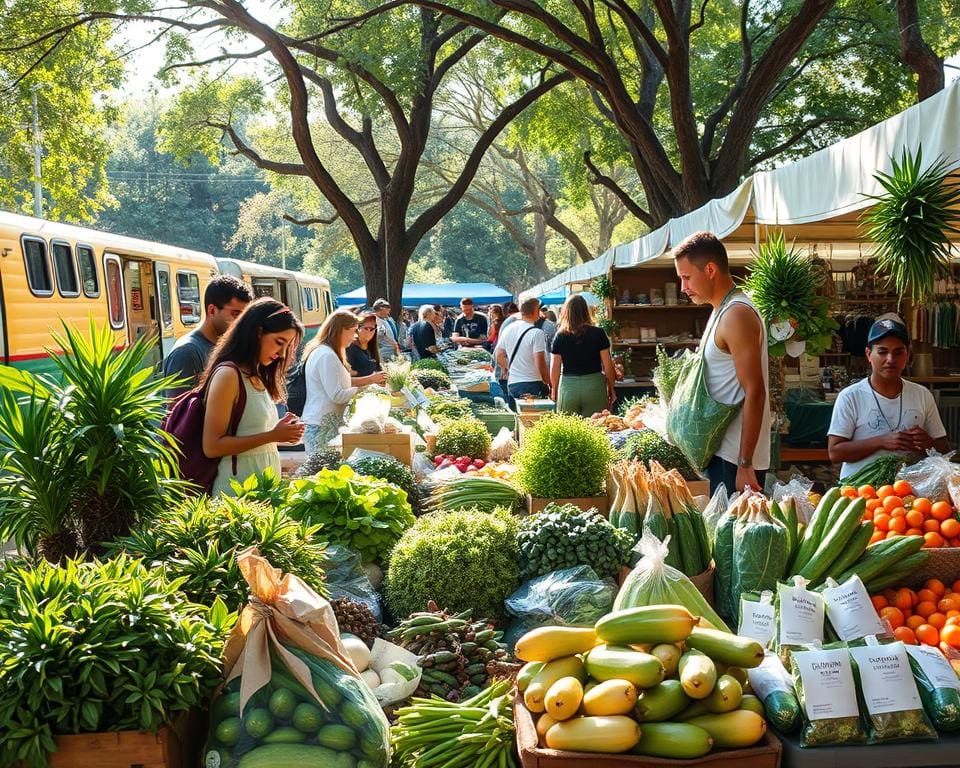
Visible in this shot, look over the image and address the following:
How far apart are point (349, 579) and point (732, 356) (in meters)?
2.21

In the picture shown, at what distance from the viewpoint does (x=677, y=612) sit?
272 cm

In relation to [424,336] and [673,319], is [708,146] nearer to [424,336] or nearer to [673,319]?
[673,319]

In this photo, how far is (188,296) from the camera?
19.5 metres

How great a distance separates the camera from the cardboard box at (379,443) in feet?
20.3

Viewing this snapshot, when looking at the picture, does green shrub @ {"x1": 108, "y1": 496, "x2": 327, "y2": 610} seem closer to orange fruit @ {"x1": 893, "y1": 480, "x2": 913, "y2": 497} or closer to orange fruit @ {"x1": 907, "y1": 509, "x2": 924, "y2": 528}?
orange fruit @ {"x1": 907, "y1": 509, "x2": 924, "y2": 528}

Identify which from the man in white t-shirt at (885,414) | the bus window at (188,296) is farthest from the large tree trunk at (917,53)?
the bus window at (188,296)

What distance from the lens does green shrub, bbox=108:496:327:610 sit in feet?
9.80

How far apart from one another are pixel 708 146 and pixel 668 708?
15.0 metres

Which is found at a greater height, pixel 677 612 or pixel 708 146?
pixel 708 146

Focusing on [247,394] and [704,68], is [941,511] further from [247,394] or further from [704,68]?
[704,68]

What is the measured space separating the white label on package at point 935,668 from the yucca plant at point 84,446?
2.53 meters

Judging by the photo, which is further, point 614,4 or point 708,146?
point 708,146

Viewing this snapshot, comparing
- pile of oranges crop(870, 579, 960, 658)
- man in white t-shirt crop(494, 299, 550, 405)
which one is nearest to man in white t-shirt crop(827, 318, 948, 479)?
pile of oranges crop(870, 579, 960, 658)

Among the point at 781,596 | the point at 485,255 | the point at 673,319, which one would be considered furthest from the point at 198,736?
the point at 485,255
